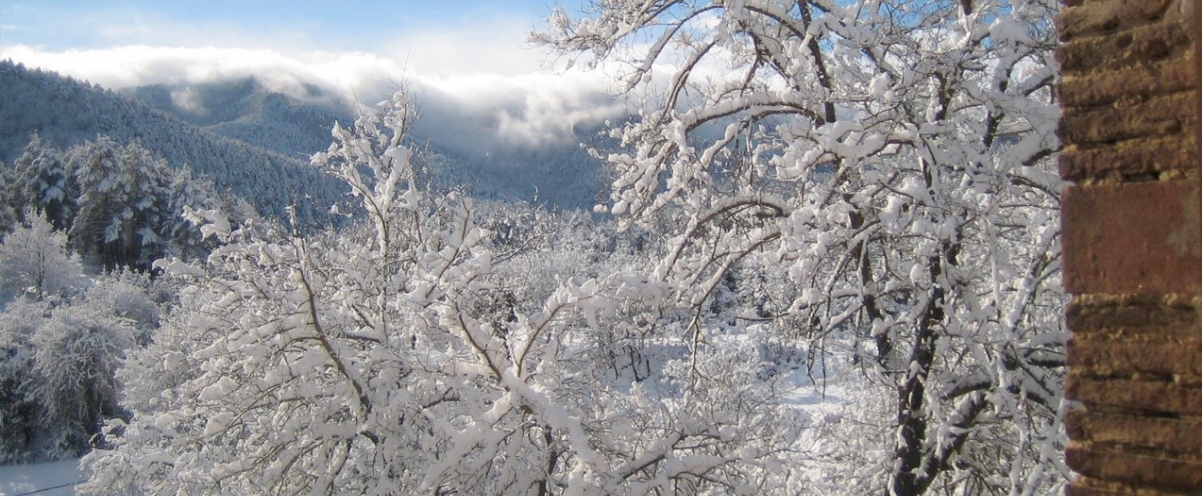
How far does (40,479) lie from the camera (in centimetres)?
2472

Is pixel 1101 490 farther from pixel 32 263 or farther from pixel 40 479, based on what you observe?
pixel 32 263

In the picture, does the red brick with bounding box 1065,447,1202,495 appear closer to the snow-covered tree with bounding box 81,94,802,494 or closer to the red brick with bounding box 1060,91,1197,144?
the red brick with bounding box 1060,91,1197,144

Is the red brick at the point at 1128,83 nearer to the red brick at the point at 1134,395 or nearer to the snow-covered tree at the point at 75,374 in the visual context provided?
the red brick at the point at 1134,395

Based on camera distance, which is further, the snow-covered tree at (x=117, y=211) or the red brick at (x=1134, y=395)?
the snow-covered tree at (x=117, y=211)

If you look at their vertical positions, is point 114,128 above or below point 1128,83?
above

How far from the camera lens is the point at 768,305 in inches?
243

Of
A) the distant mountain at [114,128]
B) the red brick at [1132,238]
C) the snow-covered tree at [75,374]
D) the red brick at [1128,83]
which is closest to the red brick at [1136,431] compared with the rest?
the red brick at [1132,238]

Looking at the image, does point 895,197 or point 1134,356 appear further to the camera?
point 895,197

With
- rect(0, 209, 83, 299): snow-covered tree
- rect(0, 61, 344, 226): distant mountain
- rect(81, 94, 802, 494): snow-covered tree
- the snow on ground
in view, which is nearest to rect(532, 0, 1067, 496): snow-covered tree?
rect(81, 94, 802, 494): snow-covered tree

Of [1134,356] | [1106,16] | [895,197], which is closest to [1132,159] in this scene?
[1106,16]

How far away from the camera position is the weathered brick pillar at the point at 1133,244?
1.91 m

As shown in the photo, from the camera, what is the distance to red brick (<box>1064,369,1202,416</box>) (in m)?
1.92

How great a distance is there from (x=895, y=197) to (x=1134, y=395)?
2629 millimetres

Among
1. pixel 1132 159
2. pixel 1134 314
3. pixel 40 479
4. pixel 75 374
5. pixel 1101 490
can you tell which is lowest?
pixel 40 479
